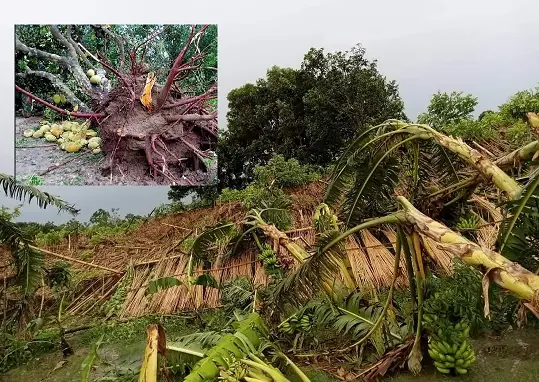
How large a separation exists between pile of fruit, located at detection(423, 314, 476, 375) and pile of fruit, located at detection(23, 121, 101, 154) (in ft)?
44.6

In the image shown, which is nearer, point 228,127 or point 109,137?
point 109,137

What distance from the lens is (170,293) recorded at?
6.15 m

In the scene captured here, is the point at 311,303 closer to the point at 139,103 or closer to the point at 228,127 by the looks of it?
the point at 139,103

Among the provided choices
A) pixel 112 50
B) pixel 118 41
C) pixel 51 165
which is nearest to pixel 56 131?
pixel 51 165

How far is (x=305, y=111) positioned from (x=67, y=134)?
7908 mm

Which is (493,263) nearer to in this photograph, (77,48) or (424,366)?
(424,366)

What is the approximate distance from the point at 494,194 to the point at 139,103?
11481mm

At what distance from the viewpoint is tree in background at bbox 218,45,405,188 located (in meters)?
15.3

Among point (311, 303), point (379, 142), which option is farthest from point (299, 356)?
point (379, 142)

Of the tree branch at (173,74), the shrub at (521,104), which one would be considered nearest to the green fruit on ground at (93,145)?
the tree branch at (173,74)

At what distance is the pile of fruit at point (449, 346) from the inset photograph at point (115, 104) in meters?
12.9

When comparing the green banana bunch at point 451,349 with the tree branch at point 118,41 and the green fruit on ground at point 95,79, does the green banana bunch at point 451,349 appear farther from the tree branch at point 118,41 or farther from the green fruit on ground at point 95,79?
the tree branch at point 118,41

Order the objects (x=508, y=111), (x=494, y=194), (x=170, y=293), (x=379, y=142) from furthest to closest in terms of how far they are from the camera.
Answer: (x=508, y=111) → (x=494, y=194) → (x=170, y=293) → (x=379, y=142)

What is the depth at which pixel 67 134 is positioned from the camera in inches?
582
